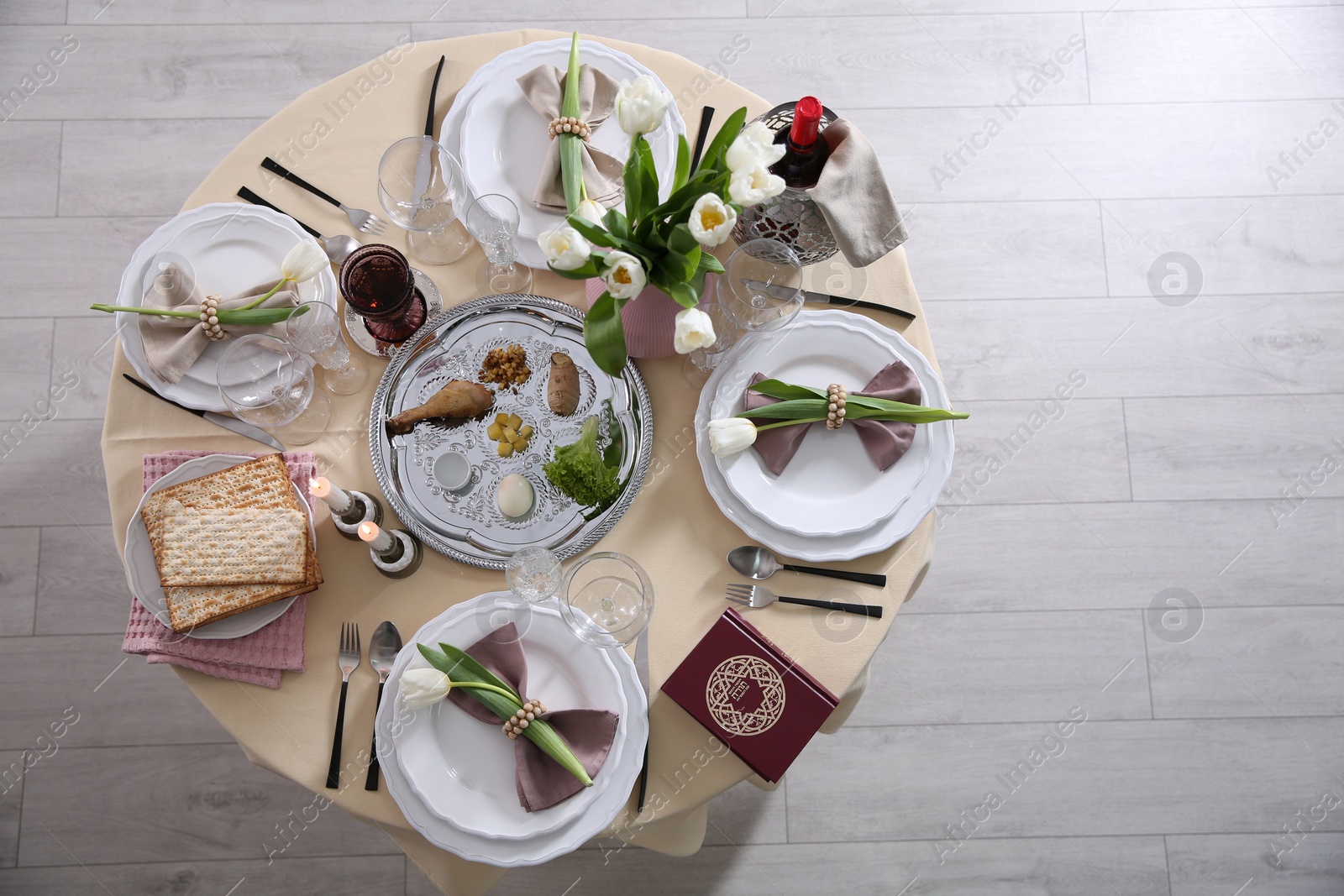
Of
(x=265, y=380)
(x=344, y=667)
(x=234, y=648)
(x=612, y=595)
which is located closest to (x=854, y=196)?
(x=612, y=595)

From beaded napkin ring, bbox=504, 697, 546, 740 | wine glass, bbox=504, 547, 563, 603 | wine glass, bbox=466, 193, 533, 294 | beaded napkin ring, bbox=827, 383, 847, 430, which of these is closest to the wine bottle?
beaded napkin ring, bbox=827, 383, 847, 430

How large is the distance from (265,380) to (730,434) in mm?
849

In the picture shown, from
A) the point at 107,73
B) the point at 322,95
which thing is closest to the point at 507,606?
the point at 322,95

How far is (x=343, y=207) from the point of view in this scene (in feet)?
5.39

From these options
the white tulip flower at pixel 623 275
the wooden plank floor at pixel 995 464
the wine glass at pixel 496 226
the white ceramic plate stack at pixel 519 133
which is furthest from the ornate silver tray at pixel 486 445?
the wooden plank floor at pixel 995 464

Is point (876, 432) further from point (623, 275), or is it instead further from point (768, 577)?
point (623, 275)

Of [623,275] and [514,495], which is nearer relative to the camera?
[623,275]

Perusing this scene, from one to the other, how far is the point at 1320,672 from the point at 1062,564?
2.76 feet

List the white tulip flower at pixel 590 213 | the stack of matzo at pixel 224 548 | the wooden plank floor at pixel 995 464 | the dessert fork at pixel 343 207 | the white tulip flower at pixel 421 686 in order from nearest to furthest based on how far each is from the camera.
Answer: the white tulip flower at pixel 590 213, the white tulip flower at pixel 421 686, the stack of matzo at pixel 224 548, the dessert fork at pixel 343 207, the wooden plank floor at pixel 995 464

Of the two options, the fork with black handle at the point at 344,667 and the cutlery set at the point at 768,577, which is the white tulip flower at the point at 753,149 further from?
the fork with black handle at the point at 344,667

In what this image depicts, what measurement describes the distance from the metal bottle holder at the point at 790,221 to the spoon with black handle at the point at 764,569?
1.80ft

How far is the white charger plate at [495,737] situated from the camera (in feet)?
4.55

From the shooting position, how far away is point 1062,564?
103 inches

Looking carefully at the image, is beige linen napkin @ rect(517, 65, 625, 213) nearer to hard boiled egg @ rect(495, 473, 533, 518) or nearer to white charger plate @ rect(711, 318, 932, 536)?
white charger plate @ rect(711, 318, 932, 536)
